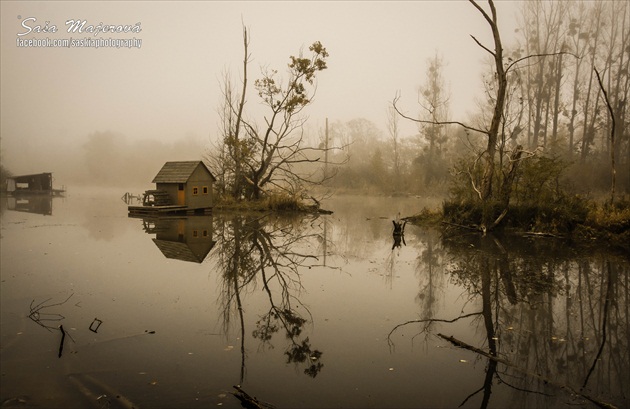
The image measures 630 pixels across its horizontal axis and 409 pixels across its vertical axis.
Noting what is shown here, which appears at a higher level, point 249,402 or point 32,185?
point 32,185

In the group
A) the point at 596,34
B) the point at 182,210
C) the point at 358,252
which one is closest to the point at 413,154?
the point at 596,34

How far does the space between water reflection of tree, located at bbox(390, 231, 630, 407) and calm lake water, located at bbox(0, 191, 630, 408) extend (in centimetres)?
3

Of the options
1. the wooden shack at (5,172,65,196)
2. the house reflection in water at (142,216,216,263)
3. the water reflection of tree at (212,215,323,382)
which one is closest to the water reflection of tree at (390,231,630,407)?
the water reflection of tree at (212,215,323,382)

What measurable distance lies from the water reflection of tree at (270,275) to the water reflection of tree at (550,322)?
2062 millimetres

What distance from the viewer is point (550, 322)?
7.38 metres

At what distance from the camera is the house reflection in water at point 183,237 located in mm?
13534

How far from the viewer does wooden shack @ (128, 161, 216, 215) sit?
28138 mm

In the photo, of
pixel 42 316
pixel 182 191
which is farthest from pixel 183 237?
pixel 182 191

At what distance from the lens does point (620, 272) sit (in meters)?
11.2

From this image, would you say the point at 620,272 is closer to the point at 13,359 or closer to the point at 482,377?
the point at 482,377

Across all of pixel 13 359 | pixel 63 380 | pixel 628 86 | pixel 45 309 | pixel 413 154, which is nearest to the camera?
pixel 63 380

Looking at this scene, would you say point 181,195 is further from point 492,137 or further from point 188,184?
point 492,137

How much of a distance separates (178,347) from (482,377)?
13.2 feet

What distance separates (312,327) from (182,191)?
23131mm
